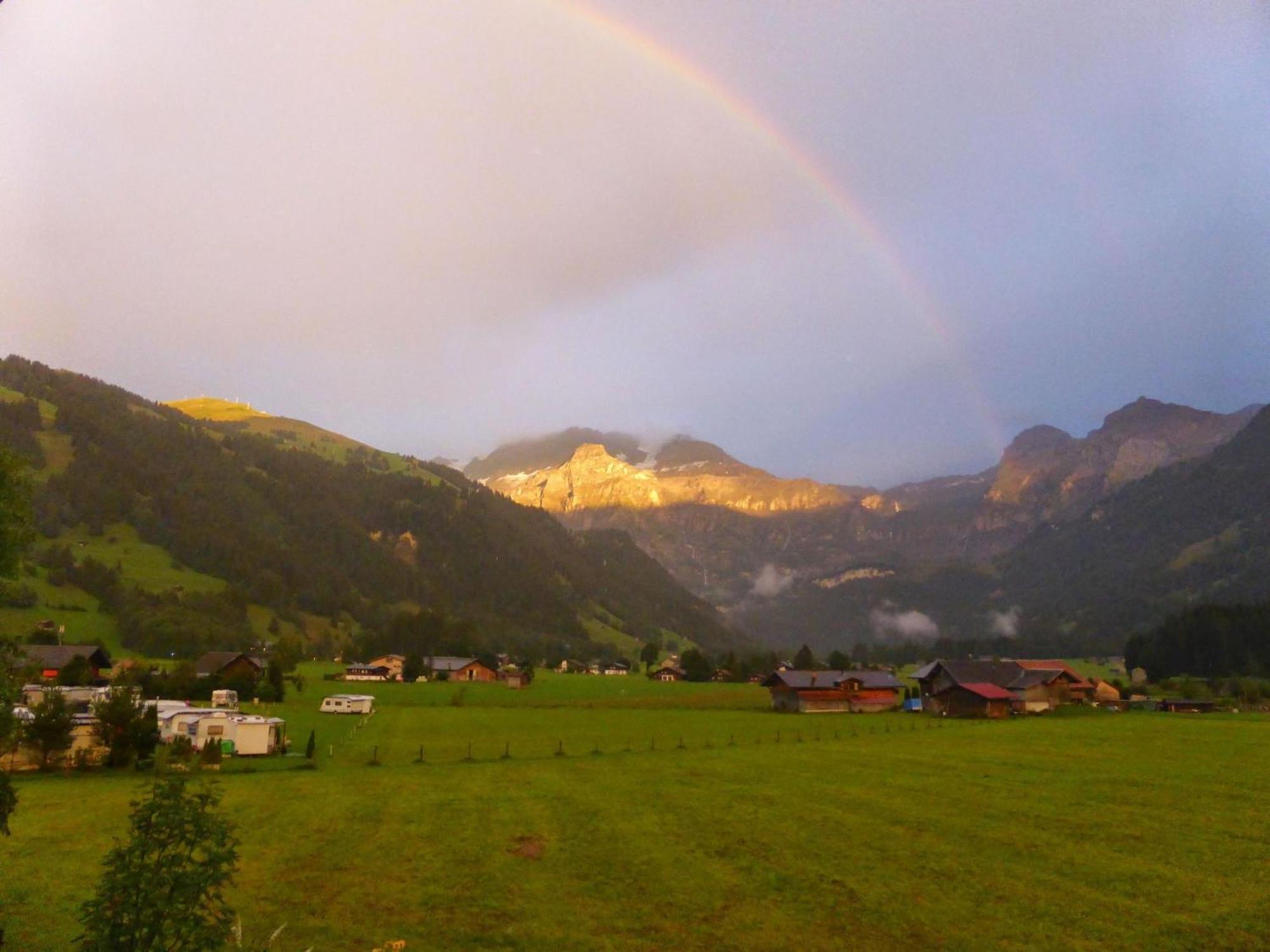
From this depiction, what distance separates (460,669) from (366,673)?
1793 cm

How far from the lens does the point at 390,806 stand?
29984 millimetres

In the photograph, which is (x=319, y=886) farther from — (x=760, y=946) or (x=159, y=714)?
(x=159, y=714)

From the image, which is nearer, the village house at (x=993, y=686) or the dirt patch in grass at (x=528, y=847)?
the dirt patch in grass at (x=528, y=847)

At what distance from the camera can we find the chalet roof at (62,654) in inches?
3494

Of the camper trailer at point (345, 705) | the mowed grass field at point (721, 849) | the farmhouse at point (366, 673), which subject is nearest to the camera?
the mowed grass field at point (721, 849)

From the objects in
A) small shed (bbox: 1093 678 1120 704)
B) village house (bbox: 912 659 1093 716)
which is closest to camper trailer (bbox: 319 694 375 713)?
village house (bbox: 912 659 1093 716)

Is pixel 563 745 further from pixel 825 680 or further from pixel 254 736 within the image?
pixel 825 680

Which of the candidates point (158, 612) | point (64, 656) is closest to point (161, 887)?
point (64, 656)

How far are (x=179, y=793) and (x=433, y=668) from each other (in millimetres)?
134702

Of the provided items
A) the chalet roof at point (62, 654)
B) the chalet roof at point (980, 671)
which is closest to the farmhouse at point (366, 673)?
the chalet roof at point (62, 654)

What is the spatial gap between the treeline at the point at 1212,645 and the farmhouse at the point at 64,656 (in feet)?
541

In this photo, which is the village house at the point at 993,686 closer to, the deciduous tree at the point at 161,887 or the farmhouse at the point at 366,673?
the farmhouse at the point at 366,673

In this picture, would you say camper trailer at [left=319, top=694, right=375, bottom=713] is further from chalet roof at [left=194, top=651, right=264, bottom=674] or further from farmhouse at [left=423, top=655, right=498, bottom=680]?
farmhouse at [left=423, top=655, right=498, bottom=680]

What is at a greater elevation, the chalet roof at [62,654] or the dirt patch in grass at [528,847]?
the chalet roof at [62,654]
